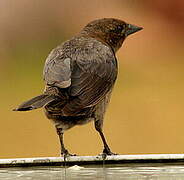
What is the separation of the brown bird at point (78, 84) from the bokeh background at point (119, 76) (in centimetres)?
A: 67

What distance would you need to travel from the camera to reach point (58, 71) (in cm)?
→ 370

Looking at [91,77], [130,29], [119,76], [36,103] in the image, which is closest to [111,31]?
[130,29]

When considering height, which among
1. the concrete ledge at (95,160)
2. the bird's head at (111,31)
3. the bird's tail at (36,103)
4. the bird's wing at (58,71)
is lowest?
the concrete ledge at (95,160)

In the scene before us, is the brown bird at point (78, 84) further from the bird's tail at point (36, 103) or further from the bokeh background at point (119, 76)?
the bokeh background at point (119, 76)

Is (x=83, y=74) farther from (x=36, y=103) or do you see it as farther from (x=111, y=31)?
(x=111, y=31)

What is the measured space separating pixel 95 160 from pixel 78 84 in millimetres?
757

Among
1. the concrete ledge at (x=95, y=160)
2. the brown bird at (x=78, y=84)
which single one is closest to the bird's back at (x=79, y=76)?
the brown bird at (x=78, y=84)

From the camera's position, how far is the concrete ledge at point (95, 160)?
9.39 ft

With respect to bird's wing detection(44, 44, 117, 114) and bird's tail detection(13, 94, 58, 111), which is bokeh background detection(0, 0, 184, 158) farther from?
bird's tail detection(13, 94, 58, 111)

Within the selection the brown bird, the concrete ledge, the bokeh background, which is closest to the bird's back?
the brown bird

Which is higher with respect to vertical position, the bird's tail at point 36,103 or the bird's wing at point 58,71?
the bird's wing at point 58,71

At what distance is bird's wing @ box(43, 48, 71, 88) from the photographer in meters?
3.61

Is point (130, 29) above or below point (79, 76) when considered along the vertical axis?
above

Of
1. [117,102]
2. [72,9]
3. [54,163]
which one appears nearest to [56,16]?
[72,9]
